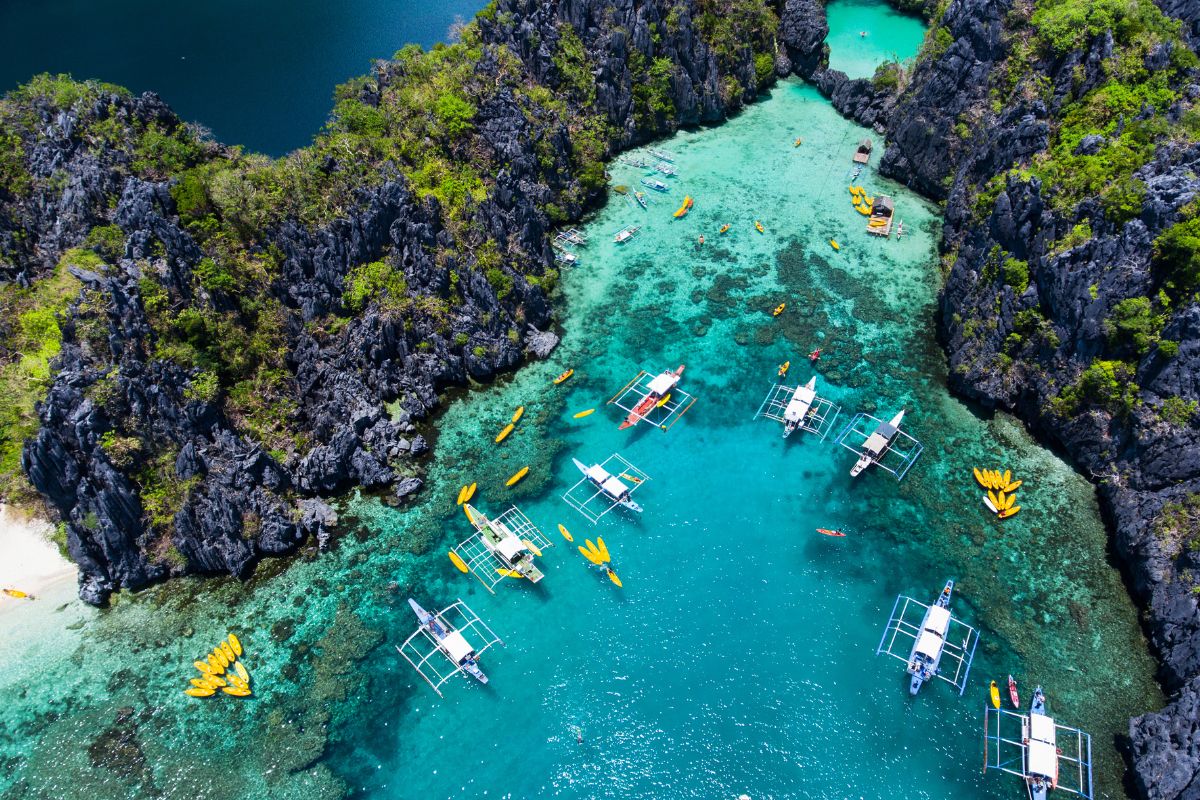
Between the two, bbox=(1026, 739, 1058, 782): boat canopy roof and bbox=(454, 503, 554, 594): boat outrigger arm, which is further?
bbox=(454, 503, 554, 594): boat outrigger arm

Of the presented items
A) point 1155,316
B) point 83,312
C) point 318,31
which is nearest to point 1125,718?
point 1155,316

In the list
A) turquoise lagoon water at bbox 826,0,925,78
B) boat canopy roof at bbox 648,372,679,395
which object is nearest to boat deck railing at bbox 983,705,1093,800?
boat canopy roof at bbox 648,372,679,395

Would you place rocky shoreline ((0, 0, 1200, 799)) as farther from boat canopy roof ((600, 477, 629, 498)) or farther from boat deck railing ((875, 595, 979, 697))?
boat canopy roof ((600, 477, 629, 498))

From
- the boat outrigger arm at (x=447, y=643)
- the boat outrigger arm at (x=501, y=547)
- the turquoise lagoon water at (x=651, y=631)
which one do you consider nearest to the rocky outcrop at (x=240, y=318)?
the turquoise lagoon water at (x=651, y=631)

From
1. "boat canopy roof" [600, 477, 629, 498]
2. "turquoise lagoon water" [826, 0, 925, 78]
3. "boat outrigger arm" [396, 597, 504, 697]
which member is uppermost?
"turquoise lagoon water" [826, 0, 925, 78]

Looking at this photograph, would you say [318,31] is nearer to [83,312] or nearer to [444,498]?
A: [83,312]

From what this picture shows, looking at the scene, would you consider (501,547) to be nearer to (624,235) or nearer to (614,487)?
(614,487)
